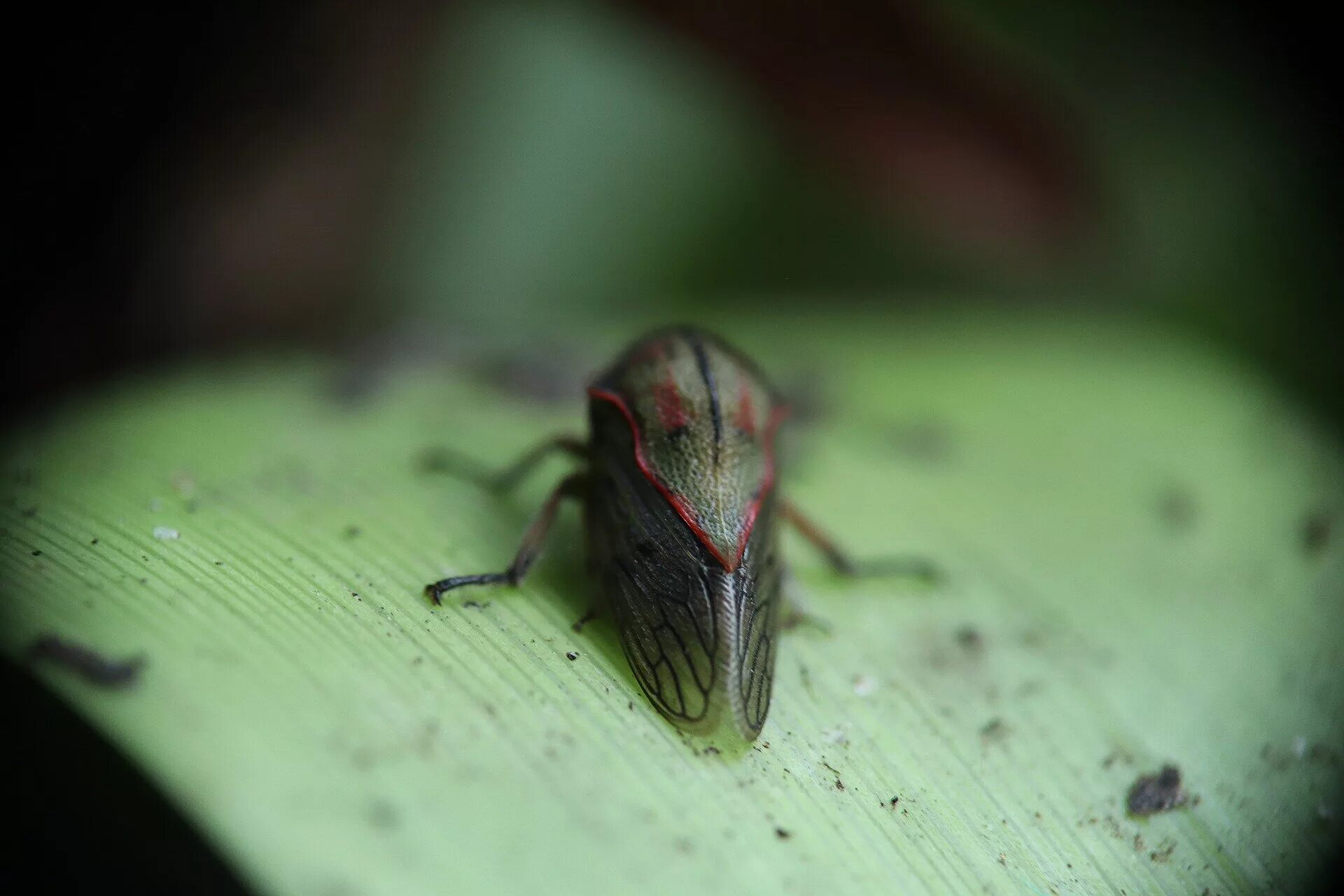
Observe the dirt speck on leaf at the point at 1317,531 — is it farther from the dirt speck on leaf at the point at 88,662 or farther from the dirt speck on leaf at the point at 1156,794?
the dirt speck on leaf at the point at 88,662

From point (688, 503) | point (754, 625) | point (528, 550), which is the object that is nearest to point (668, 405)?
point (688, 503)

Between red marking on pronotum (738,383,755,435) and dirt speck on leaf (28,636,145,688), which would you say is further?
red marking on pronotum (738,383,755,435)

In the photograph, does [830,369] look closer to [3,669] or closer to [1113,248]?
[1113,248]

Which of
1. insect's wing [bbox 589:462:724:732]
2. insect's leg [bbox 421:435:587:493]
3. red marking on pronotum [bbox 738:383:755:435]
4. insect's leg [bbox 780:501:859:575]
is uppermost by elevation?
red marking on pronotum [bbox 738:383:755:435]

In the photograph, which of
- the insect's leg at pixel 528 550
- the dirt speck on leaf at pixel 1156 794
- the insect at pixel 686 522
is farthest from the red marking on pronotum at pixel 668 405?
the dirt speck on leaf at pixel 1156 794

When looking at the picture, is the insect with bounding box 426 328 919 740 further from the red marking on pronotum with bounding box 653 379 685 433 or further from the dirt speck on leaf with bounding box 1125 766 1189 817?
the dirt speck on leaf with bounding box 1125 766 1189 817

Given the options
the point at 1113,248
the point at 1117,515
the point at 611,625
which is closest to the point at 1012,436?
the point at 1117,515

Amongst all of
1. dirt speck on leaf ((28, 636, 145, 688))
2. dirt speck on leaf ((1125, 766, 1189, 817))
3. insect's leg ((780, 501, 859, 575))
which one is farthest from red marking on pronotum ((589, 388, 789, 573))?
dirt speck on leaf ((28, 636, 145, 688))
